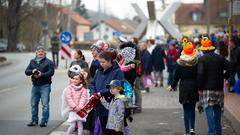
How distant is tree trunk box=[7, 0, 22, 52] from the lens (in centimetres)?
5925

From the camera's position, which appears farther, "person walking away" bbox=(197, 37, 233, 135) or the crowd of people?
"person walking away" bbox=(197, 37, 233, 135)

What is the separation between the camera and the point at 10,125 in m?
11.6

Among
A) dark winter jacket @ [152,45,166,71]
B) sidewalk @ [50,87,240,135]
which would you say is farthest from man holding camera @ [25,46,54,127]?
dark winter jacket @ [152,45,166,71]

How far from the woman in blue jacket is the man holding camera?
3.45 meters

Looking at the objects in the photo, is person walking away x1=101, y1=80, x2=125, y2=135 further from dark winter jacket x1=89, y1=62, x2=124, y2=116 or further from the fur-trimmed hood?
the fur-trimmed hood

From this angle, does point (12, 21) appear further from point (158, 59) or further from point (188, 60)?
point (188, 60)

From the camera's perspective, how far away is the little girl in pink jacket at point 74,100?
953 centimetres

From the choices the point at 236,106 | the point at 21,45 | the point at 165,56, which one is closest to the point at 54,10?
the point at 21,45

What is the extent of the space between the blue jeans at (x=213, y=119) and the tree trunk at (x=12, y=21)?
51.0 m

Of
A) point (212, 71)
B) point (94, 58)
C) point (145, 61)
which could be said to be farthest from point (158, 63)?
point (212, 71)

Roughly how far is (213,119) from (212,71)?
827mm

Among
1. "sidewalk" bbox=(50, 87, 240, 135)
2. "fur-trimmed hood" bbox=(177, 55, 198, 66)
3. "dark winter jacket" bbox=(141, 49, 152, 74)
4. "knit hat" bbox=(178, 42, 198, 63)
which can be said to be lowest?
"sidewalk" bbox=(50, 87, 240, 135)

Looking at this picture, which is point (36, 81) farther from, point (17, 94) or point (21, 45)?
point (21, 45)

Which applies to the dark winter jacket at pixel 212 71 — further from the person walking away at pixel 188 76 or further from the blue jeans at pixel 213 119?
the blue jeans at pixel 213 119
